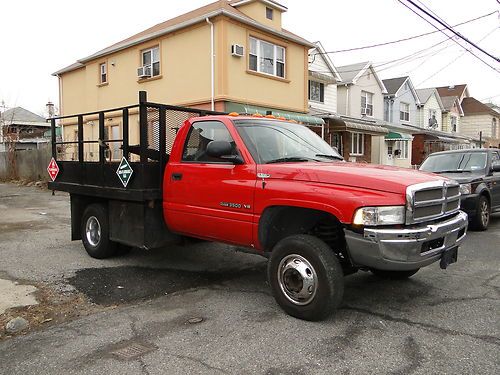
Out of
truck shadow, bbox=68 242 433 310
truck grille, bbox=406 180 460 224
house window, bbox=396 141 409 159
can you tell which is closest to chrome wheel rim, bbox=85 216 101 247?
truck shadow, bbox=68 242 433 310

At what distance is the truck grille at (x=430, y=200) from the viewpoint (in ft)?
12.8

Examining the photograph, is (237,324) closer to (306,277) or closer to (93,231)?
(306,277)

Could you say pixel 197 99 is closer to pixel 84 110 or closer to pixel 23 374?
pixel 84 110

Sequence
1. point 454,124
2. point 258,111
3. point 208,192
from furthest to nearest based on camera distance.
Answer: point 454,124, point 258,111, point 208,192

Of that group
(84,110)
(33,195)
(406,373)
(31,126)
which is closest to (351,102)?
(84,110)

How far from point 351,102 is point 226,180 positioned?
2395 cm

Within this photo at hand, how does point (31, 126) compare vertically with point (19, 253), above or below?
above

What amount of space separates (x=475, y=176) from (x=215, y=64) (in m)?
9.70

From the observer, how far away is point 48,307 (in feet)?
15.5

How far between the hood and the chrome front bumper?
389mm

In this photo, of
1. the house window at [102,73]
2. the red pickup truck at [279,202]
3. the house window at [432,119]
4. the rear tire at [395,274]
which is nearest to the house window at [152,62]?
the house window at [102,73]

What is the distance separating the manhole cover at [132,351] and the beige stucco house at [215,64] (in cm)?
1184

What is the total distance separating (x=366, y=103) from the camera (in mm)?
29062

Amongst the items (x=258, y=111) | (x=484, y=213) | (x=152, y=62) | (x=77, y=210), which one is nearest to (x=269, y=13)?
(x=258, y=111)
